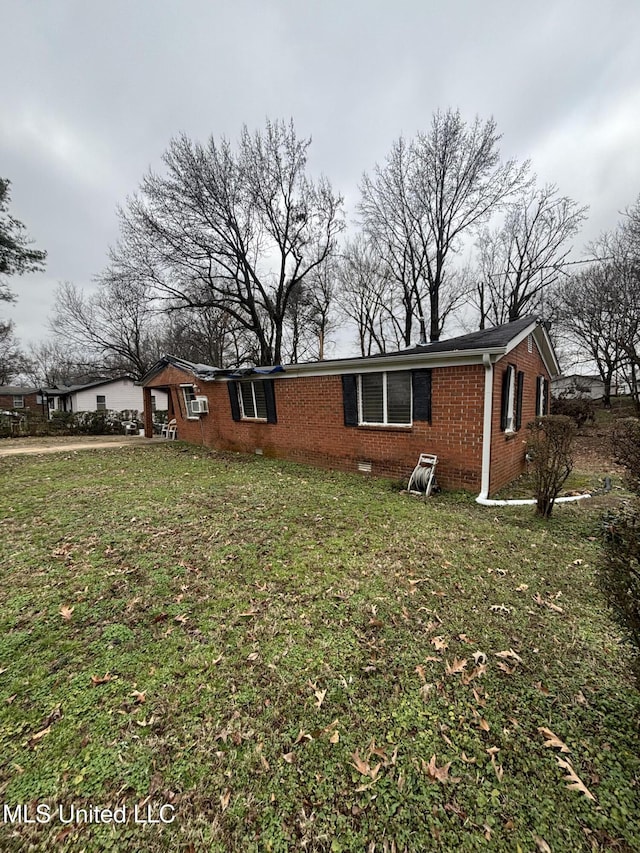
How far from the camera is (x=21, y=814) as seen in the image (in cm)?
157

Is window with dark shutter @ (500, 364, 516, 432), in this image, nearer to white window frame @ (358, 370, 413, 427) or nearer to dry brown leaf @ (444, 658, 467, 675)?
white window frame @ (358, 370, 413, 427)

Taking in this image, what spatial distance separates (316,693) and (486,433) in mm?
5214

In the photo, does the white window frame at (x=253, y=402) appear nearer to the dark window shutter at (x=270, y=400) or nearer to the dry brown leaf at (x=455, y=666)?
the dark window shutter at (x=270, y=400)

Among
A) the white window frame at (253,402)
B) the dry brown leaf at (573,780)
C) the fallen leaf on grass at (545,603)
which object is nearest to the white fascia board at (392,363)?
the white window frame at (253,402)

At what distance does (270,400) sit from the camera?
10.1 metres

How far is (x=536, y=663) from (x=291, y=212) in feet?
67.8

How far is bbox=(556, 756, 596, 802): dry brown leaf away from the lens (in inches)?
62.4

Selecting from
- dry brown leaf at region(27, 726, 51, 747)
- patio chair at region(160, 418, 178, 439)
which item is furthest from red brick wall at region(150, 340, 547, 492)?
dry brown leaf at region(27, 726, 51, 747)

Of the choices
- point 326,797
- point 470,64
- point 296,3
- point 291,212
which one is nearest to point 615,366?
point 470,64

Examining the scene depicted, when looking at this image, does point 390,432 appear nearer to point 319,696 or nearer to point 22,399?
point 319,696

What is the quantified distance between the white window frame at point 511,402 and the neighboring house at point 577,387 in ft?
42.4

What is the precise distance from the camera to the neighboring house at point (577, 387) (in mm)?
19453

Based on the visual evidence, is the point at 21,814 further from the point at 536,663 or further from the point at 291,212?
the point at 291,212

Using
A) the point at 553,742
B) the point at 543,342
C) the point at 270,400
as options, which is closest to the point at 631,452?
the point at 553,742
